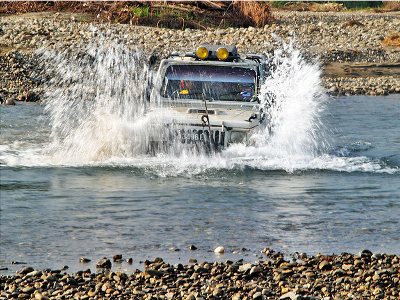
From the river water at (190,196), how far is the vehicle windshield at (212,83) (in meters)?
0.80

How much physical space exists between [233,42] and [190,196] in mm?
15313

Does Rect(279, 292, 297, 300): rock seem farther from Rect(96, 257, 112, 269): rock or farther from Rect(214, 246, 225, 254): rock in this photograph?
Rect(96, 257, 112, 269): rock

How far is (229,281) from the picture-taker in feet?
16.0

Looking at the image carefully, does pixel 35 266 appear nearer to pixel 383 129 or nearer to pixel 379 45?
pixel 383 129

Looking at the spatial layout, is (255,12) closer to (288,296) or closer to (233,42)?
(233,42)

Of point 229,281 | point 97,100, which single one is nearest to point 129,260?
point 229,281

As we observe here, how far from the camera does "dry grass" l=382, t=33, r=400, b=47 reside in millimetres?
23436

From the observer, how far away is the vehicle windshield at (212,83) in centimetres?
925

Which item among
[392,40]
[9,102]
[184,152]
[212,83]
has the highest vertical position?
[392,40]

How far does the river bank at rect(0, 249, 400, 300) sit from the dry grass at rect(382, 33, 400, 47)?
19659 mm

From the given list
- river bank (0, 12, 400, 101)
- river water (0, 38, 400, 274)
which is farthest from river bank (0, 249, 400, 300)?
river bank (0, 12, 400, 101)

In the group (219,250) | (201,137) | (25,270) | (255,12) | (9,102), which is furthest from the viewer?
(255,12)

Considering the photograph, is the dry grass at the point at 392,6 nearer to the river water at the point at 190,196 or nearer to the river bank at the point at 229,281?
the river water at the point at 190,196

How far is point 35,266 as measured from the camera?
5.27 m
